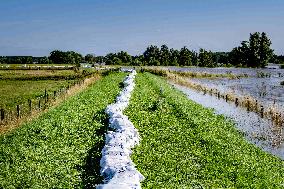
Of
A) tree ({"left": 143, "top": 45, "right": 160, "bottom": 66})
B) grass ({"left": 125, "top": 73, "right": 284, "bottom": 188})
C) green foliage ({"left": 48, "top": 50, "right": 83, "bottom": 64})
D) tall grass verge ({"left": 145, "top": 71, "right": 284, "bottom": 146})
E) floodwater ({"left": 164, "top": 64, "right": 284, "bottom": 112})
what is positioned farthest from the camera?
tree ({"left": 143, "top": 45, "right": 160, "bottom": 66})

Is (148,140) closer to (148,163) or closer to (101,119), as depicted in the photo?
(148,163)

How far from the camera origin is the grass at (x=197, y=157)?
14016 millimetres

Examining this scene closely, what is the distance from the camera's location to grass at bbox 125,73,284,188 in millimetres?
14016

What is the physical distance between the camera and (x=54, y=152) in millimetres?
16578

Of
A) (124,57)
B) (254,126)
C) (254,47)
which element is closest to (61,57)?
(124,57)

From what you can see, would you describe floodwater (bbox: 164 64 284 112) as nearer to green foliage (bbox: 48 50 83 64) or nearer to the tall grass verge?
the tall grass verge

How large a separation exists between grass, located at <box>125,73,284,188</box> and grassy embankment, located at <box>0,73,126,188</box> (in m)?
1.93

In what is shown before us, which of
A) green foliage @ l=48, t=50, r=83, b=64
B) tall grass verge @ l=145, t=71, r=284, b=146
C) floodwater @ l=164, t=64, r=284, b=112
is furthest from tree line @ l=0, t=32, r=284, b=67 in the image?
tall grass verge @ l=145, t=71, r=284, b=146

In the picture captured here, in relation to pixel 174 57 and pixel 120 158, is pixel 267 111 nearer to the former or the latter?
pixel 120 158

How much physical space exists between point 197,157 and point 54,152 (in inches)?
222

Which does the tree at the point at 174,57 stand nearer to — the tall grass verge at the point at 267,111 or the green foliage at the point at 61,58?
the green foliage at the point at 61,58

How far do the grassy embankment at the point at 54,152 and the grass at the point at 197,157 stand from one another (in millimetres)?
1933

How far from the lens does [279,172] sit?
16.4 m

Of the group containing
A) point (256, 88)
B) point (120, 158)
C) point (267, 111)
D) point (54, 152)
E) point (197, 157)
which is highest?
point (120, 158)
